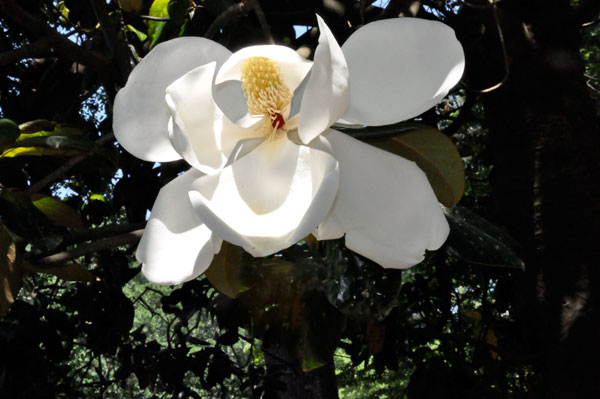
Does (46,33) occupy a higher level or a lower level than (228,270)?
higher

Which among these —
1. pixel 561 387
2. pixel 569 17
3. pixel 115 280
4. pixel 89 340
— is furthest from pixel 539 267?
pixel 89 340

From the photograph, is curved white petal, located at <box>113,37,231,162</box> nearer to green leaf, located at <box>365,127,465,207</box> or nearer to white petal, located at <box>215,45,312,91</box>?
white petal, located at <box>215,45,312,91</box>

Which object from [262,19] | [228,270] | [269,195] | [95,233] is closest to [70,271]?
[95,233]

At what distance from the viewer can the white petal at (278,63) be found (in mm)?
495

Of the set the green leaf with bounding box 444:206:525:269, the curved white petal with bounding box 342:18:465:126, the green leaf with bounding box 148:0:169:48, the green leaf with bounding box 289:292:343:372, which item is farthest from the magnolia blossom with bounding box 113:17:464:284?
the green leaf with bounding box 148:0:169:48

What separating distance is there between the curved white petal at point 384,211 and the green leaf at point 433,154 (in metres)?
0.08

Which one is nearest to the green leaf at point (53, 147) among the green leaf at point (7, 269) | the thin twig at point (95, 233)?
the green leaf at point (7, 269)

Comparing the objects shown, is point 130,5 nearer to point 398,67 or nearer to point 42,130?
point 42,130

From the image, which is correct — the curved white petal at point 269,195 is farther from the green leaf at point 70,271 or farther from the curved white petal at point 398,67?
the green leaf at point 70,271

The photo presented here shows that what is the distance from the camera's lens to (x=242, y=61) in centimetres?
51

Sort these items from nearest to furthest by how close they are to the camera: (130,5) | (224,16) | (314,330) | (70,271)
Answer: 1. (314,330)
2. (224,16)
3. (70,271)
4. (130,5)

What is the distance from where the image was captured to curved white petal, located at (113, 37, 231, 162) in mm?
A: 525

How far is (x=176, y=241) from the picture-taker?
1.66ft

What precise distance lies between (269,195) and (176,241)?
0.29ft
